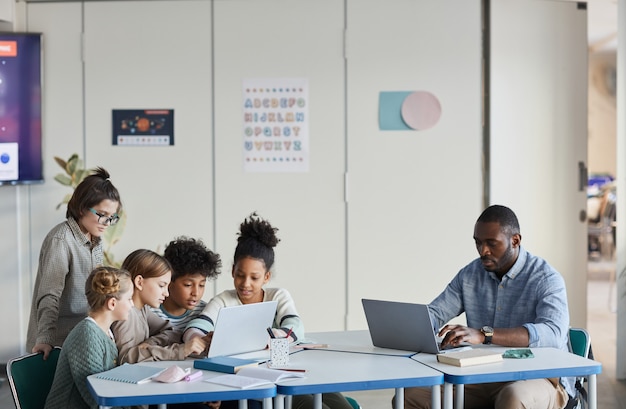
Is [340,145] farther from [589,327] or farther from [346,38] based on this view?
[589,327]

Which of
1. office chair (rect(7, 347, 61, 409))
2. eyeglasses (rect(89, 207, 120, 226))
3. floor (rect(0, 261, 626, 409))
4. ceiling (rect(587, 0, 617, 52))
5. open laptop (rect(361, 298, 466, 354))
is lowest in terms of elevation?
floor (rect(0, 261, 626, 409))

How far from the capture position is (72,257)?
3.52 metres

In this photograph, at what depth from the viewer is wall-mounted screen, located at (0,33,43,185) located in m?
5.53

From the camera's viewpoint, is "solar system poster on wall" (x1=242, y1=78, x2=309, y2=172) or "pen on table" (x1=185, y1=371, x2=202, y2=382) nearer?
"pen on table" (x1=185, y1=371, x2=202, y2=382)

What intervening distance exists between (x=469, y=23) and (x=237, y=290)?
280 centimetres

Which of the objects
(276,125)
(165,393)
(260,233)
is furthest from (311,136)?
(165,393)

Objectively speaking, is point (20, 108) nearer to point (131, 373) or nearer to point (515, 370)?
point (131, 373)

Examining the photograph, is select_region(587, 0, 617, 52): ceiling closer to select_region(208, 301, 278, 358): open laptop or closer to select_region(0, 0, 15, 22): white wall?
select_region(0, 0, 15, 22): white wall

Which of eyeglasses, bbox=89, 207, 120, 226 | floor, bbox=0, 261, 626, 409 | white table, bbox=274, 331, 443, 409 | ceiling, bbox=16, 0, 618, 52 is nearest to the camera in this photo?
white table, bbox=274, 331, 443, 409

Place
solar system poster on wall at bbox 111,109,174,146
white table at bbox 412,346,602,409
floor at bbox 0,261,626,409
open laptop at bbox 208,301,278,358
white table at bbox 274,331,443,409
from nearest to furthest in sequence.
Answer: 1. white table at bbox 274,331,443,409
2. white table at bbox 412,346,602,409
3. open laptop at bbox 208,301,278,358
4. floor at bbox 0,261,626,409
5. solar system poster on wall at bbox 111,109,174,146

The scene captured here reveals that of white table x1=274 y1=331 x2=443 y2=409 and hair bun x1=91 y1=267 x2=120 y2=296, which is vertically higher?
hair bun x1=91 y1=267 x2=120 y2=296

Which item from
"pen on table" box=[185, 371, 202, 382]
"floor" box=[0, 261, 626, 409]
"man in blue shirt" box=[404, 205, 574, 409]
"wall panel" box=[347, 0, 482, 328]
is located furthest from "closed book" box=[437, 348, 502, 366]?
"wall panel" box=[347, 0, 482, 328]

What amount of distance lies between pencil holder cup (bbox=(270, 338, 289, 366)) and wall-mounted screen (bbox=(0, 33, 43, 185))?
10.1 feet

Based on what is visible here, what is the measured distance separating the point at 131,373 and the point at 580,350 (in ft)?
5.76
